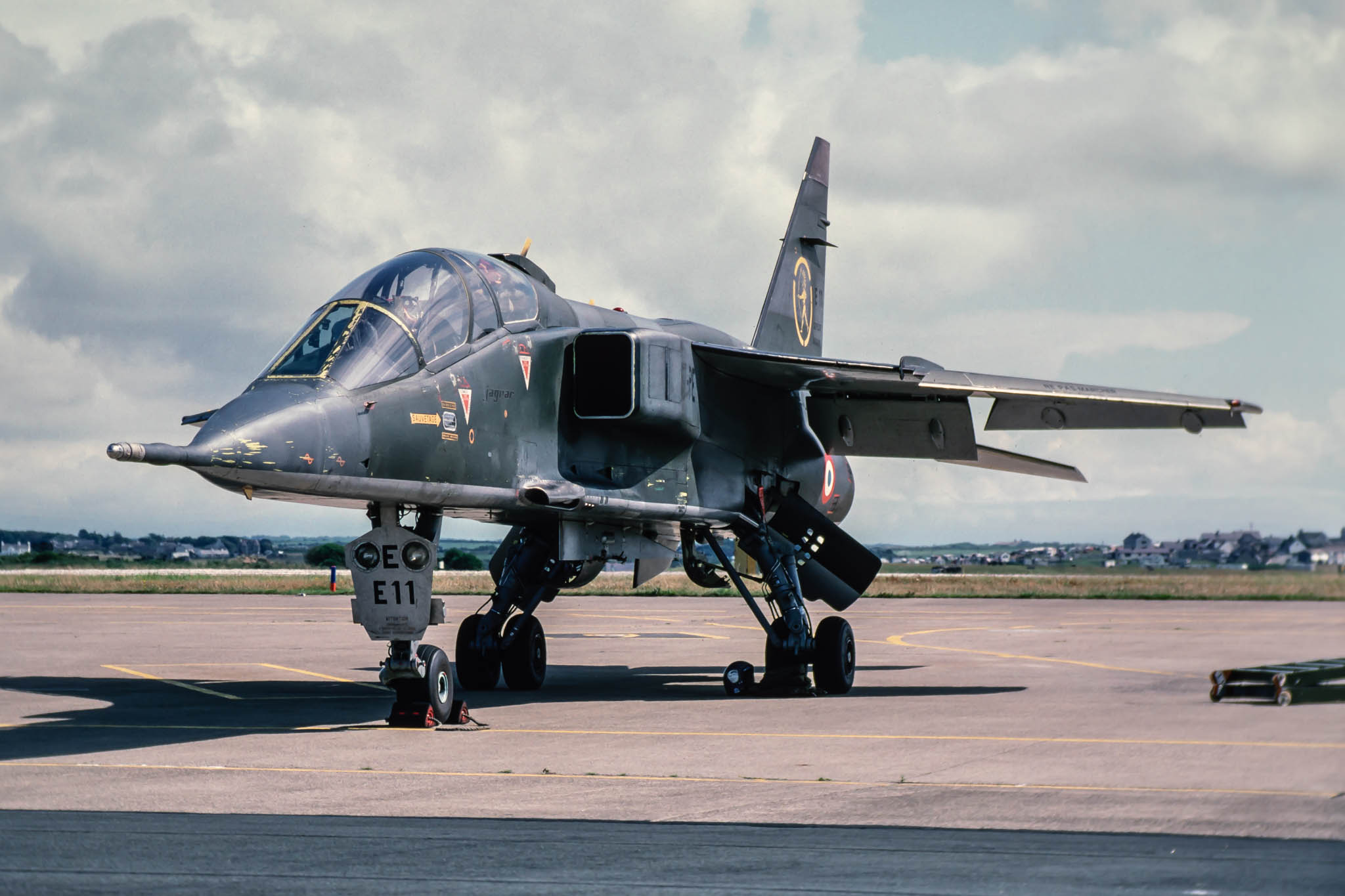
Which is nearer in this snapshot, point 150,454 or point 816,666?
point 150,454

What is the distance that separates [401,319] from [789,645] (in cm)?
695

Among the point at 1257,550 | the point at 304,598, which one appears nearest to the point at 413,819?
the point at 1257,550

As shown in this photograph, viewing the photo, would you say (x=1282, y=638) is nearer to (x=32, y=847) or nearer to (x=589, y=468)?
(x=589, y=468)

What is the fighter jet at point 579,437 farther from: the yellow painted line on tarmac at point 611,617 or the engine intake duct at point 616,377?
the yellow painted line on tarmac at point 611,617

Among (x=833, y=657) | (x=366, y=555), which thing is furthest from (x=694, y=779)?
(x=833, y=657)

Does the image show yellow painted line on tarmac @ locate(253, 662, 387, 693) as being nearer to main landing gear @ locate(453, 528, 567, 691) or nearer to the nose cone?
main landing gear @ locate(453, 528, 567, 691)

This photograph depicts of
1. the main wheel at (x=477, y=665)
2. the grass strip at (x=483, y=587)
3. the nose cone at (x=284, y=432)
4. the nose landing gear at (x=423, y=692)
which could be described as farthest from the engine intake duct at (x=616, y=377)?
the grass strip at (x=483, y=587)

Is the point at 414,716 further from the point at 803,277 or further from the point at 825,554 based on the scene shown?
the point at 803,277

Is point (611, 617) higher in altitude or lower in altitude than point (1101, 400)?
lower

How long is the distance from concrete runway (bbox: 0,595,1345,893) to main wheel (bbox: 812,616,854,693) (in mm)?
348

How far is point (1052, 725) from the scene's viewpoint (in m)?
12.7

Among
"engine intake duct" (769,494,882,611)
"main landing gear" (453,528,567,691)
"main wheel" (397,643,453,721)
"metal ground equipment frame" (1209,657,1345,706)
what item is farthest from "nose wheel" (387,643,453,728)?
"metal ground equipment frame" (1209,657,1345,706)

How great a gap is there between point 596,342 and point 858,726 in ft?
16.0

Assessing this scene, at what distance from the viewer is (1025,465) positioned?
71.2 feet
